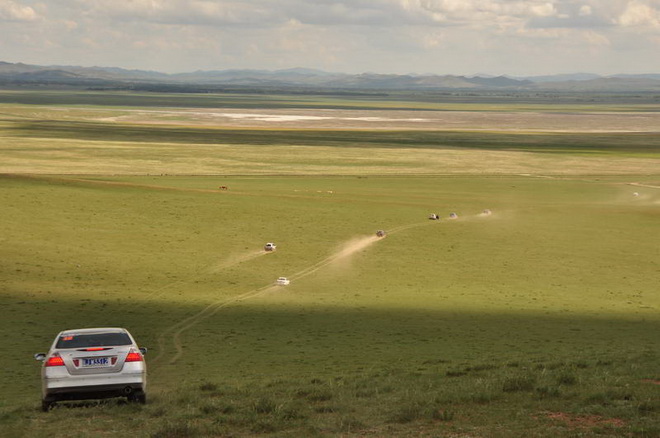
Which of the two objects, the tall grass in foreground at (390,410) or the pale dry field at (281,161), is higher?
the tall grass in foreground at (390,410)

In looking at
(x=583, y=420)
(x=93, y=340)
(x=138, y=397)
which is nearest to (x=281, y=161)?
(x=138, y=397)

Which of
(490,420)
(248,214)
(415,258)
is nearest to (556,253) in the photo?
(415,258)

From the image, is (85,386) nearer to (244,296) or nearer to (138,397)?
(138,397)

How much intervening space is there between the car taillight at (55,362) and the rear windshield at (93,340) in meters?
0.42

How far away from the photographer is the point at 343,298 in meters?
49.4

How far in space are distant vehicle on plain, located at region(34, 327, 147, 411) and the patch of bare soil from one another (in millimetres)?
9221

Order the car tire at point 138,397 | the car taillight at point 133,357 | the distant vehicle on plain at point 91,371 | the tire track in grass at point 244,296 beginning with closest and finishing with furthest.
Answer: the distant vehicle on plain at point 91,371
the car taillight at point 133,357
the car tire at point 138,397
the tire track in grass at point 244,296

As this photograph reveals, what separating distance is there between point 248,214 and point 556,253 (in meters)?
25.1

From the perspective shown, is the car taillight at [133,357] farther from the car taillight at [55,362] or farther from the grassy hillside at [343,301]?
the car taillight at [55,362]

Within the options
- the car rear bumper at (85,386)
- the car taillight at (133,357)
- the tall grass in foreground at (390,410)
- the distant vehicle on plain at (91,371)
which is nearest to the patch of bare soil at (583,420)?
the tall grass in foreground at (390,410)

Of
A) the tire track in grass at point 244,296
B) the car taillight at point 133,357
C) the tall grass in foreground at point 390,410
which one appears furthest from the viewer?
the tire track in grass at point 244,296

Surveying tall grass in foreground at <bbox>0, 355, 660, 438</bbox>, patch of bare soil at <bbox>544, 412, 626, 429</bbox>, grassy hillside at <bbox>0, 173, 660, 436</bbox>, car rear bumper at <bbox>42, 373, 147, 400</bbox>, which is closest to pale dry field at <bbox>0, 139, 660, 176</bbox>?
grassy hillside at <bbox>0, 173, 660, 436</bbox>

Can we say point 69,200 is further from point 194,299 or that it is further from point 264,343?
point 264,343

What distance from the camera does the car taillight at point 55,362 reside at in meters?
20.8
